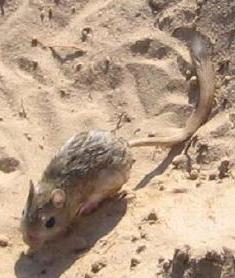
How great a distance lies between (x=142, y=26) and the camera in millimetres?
6168

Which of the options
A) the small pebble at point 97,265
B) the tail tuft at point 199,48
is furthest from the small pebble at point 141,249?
the tail tuft at point 199,48

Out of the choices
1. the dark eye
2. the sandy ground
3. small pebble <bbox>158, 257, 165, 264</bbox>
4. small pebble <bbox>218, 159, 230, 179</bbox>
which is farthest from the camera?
small pebble <bbox>218, 159, 230, 179</bbox>

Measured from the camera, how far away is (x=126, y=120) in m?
5.79

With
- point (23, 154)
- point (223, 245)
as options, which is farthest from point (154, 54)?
point (223, 245)

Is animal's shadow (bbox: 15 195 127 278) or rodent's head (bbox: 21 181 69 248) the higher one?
rodent's head (bbox: 21 181 69 248)

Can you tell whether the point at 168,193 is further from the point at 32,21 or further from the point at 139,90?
the point at 32,21

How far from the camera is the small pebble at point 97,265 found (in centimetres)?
481

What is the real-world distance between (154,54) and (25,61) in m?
0.88

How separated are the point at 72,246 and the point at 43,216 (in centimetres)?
23

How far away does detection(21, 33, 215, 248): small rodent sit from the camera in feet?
16.5

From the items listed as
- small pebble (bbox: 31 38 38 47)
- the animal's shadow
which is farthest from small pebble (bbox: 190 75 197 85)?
small pebble (bbox: 31 38 38 47)

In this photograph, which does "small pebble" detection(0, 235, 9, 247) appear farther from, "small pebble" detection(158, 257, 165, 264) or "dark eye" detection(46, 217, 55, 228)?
"small pebble" detection(158, 257, 165, 264)

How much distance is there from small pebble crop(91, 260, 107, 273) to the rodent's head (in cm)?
37

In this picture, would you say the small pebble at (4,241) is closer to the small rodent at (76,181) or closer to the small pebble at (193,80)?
the small rodent at (76,181)
